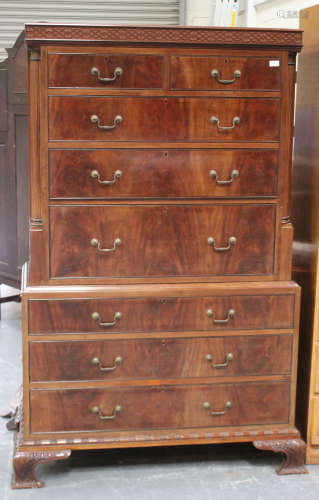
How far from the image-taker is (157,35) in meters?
2.15

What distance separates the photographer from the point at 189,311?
2.33 metres

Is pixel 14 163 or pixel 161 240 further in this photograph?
pixel 14 163

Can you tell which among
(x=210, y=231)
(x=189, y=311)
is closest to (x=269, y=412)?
(x=189, y=311)

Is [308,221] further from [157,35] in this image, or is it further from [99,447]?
[99,447]

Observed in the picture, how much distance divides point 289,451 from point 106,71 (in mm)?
1549

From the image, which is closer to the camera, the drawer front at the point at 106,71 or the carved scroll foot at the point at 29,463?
the drawer front at the point at 106,71

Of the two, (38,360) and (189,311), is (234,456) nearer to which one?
(189,311)

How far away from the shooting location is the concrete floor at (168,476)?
89.1 inches

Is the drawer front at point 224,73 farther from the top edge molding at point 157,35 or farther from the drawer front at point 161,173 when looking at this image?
the drawer front at point 161,173

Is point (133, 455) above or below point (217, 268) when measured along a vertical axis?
below

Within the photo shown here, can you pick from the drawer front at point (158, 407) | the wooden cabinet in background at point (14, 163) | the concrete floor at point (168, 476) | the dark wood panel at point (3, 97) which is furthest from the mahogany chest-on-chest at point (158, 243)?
the dark wood panel at point (3, 97)

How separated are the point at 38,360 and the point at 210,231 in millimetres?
775

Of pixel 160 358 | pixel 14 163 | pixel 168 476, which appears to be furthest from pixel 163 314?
pixel 14 163

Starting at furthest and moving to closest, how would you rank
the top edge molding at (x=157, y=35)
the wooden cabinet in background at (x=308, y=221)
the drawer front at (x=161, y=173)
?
the wooden cabinet in background at (x=308, y=221) → the drawer front at (x=161, y=173) → the top edge molding at (x=157, y=35)
